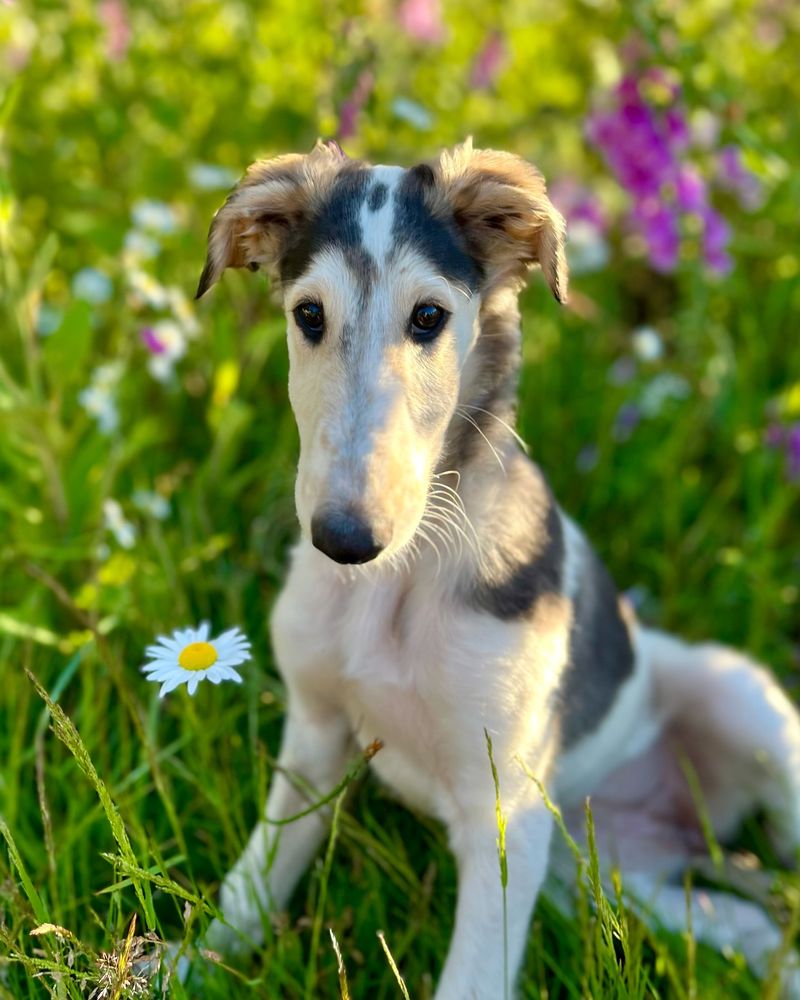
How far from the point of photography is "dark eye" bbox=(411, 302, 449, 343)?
7.16 feet

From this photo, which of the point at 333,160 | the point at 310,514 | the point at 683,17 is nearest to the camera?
the point at 310,514

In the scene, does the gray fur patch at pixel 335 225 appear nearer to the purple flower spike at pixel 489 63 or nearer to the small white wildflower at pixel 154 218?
the small white wildflower at pixel 154 218

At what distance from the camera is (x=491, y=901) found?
8.16ft

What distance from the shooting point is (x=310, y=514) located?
6.50 ft

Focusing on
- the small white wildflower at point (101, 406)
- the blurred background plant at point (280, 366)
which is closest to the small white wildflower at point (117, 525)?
the blurred background plant at point (280, 366)

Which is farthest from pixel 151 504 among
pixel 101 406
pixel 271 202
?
pixel 271 202

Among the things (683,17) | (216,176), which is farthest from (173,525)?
(683,17)

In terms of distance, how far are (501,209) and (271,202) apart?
0.50m

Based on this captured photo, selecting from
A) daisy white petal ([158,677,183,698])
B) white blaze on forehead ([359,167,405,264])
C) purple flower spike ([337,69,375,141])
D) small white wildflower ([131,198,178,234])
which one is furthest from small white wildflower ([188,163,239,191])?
daisy white petal ([158,677,183,698])

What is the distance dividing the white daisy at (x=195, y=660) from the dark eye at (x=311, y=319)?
62 cm

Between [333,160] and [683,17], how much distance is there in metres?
3.27

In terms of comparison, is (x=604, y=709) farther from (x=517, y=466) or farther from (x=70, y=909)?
(x=70, y=909)

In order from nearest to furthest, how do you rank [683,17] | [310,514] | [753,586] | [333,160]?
[310,514], [333,160], [753,586], [683,17]

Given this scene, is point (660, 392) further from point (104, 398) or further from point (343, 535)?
point (343, 535)
